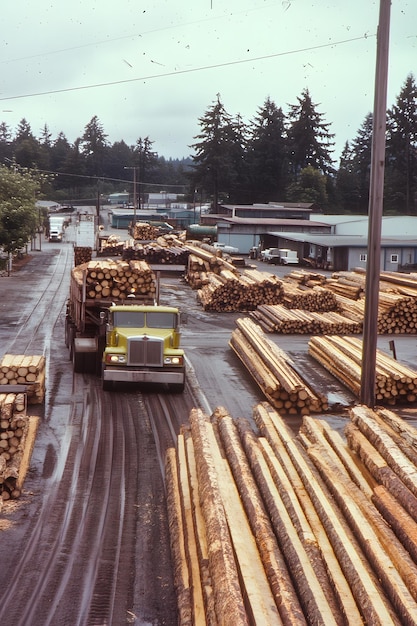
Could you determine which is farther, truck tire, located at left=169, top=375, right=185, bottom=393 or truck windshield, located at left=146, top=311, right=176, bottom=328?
truck windshield, located at left=146, top=311, right=176, bottom=328

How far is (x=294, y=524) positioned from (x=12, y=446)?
610cm

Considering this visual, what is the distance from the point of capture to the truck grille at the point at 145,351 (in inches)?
740

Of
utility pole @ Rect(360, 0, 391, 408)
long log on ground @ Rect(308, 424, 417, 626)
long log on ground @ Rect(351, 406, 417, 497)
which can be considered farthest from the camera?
utility pole @ Rect(360, 0, 391, 408)

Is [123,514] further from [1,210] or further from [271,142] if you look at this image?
[271,142]

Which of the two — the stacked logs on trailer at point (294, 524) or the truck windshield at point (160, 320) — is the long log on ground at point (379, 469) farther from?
the truck windshield at point (160, 320)

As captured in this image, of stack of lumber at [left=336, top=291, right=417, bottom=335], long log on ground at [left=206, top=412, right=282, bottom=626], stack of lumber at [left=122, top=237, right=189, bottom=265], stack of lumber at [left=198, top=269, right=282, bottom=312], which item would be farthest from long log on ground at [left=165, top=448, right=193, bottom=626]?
stack of lumber at [left=122, top=237, right=189, bottom=265]

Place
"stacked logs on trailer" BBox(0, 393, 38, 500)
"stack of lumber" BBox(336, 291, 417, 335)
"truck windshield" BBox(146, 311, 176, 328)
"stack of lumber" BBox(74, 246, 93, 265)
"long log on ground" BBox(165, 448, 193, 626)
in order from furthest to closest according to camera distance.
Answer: "stack of lumber" BBox(74, 246, 93, 265)
"stack of lumber" BBox(336, 291, 417, 335)
"truck windshield" BBox(146, 311, 176, 328)
"stacked logs on trailer" BBox(0, 393, 38, 500)
"long log on ground" BBox(165, 448, 193, 626)

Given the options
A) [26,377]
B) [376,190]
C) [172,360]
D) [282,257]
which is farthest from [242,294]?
[282,257]

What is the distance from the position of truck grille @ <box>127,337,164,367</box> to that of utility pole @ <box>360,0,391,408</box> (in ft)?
18.9

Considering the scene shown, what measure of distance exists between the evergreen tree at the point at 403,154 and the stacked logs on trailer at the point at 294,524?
101 metres

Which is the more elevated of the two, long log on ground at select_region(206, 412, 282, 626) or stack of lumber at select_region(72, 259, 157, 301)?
stack of lumber at select_region(72, 259, 157, 301)

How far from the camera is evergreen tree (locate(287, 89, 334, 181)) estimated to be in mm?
123875

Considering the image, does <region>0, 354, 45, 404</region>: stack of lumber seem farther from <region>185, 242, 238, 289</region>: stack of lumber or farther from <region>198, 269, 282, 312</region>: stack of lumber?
<region>185, 242, 238, 289</region>: stack of lumber

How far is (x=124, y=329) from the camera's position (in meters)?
19.4
